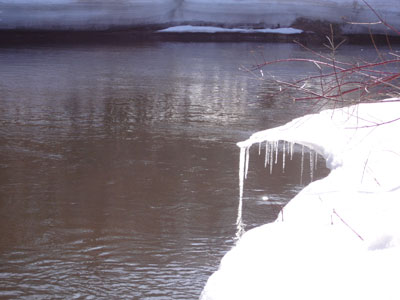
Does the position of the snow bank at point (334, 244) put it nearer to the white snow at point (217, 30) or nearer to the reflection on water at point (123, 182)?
the reflection on water at point (123, 182)

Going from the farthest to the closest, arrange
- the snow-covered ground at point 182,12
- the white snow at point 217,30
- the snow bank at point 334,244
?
1. the white snow at point 217,30
2. the snow-covered ground at point 182,12
3. the snow bank at point 334,244

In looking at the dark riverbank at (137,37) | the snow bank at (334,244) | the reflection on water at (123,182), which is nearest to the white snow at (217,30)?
the dark riverbank at (137,37)

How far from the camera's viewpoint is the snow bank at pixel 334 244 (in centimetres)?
240

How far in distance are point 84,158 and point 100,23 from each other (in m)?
13.9

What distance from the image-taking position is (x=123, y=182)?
529 cm

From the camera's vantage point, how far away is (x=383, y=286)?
7.41 ft

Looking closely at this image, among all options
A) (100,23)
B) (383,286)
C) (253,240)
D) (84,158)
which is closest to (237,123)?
(84,158)

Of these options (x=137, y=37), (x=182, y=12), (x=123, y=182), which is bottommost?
(x=123, y=182)

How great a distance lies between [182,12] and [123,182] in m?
15.3

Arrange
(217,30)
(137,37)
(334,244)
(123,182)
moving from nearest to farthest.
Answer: (334,244)
(123,182)
(137,37)
(217,30)

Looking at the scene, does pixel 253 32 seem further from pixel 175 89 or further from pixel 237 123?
pixel 237 123

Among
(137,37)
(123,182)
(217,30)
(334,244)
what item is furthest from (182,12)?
(334,244)

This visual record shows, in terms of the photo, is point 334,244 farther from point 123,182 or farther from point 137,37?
point 137,37

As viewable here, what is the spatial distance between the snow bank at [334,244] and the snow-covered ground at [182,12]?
15.6 meters
